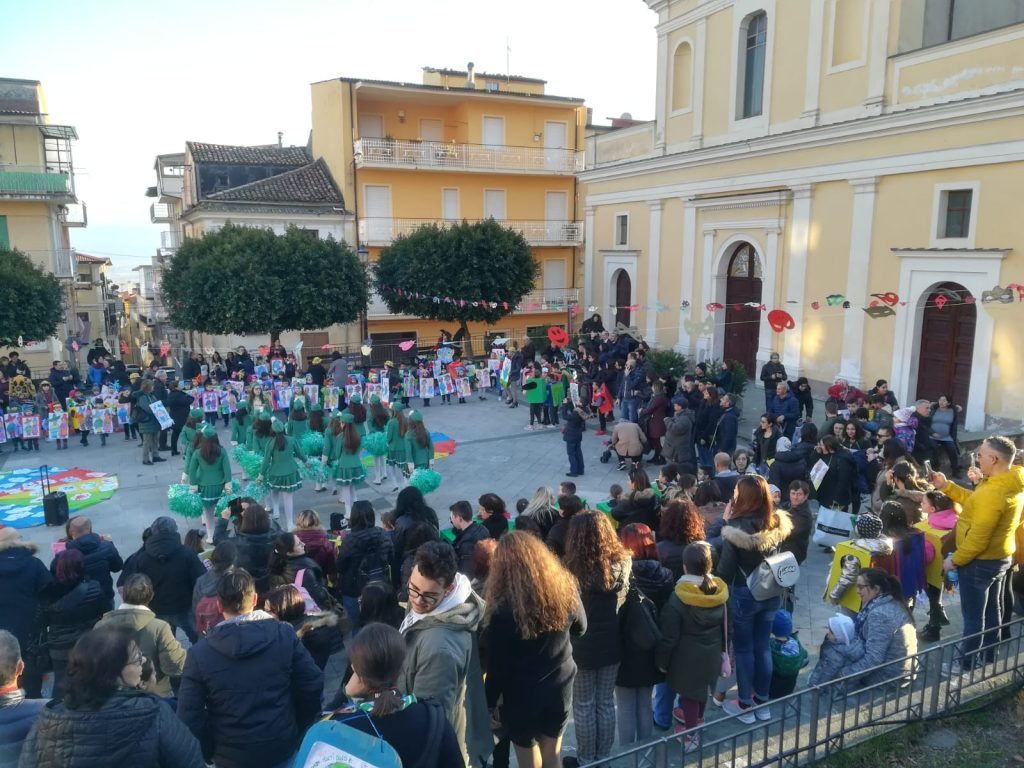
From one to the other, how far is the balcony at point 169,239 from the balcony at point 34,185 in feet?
31.2

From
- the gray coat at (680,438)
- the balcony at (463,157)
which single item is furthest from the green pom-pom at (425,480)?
the balcony at (463,157)

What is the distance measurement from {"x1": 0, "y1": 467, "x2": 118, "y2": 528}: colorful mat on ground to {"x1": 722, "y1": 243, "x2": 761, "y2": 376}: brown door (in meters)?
15.3

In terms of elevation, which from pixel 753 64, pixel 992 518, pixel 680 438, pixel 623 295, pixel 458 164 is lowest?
pixel 680 438

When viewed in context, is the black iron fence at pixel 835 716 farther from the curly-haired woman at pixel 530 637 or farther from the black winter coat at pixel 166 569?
the black winter coat at pixel 166 569

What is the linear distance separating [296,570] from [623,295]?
21564 mm

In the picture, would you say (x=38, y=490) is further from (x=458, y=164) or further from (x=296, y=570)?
(x=458, y=164)

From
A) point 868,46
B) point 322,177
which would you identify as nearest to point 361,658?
point 868,46

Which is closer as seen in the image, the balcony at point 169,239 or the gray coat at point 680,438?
the gray coat at point 680,438

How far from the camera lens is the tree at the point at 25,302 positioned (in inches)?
809

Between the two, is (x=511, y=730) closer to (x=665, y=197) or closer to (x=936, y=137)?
(x=936, y=137)

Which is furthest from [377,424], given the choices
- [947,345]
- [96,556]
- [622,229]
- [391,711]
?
[622,229]

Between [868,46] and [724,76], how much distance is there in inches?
181

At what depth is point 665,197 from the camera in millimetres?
22719

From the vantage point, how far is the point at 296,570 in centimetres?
591
